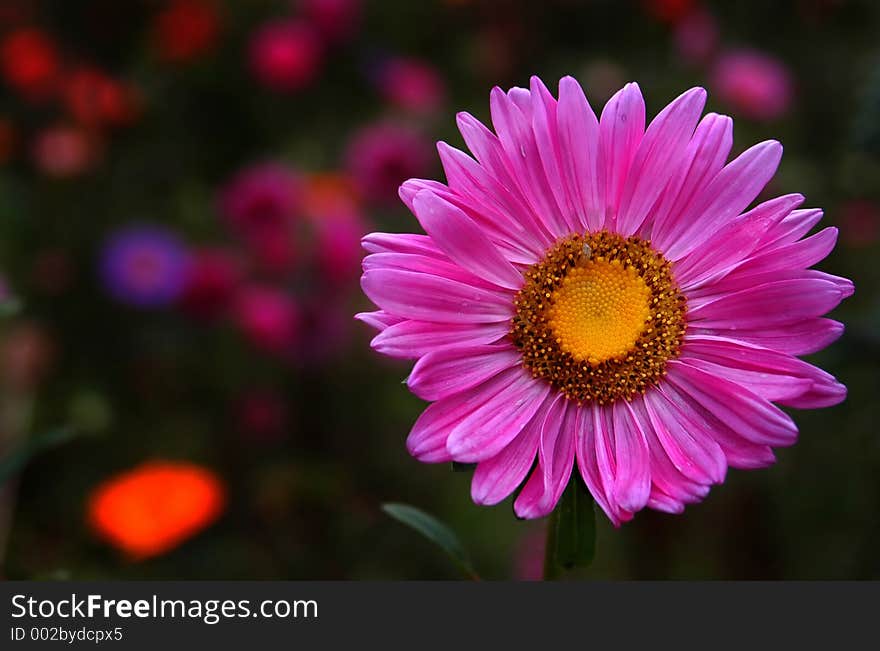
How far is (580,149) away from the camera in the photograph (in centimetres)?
53

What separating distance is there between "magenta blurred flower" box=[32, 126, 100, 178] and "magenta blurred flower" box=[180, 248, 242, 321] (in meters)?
0.45

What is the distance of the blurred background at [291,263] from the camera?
1231mm

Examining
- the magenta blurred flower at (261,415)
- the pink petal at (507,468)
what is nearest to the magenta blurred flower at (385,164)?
the magenta blurred flower at (261,415)

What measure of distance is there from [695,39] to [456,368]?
4.45 ft

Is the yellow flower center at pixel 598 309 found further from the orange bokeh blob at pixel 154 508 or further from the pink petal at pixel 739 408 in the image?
the orange bokeh blob at pixel 154 508

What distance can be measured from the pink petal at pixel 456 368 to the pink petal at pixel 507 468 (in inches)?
1.6

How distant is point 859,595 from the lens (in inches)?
24.0

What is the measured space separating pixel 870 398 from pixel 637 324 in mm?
638

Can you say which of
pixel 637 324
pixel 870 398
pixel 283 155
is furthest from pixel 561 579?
pixel 283 155

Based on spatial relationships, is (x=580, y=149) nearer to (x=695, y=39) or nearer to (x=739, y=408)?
(x=739, y=408)

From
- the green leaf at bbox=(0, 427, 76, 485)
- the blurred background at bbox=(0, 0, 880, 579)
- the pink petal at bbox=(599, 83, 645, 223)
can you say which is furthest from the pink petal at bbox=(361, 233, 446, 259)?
the blurred background at bbox=(0, 0, 880, 579)

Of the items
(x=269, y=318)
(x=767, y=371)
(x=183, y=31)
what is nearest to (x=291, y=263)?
(x=269, y=318)

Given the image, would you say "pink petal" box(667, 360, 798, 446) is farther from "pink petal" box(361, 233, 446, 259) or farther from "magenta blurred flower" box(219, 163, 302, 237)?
"magenta blurred flower" box(219, 163, 302, 237)

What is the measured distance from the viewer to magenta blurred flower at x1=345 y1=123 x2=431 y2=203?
53.8 inches
